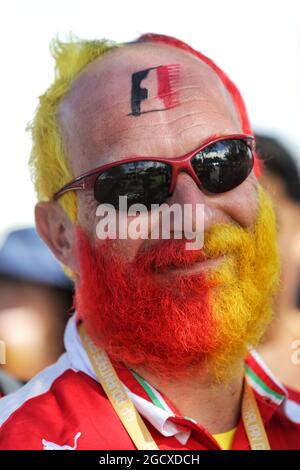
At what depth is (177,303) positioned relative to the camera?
172 cm

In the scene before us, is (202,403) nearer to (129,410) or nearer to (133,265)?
(129,410)

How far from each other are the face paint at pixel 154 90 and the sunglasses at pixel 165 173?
19 centimetres

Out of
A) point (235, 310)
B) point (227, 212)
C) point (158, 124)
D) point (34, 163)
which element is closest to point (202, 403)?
point (235, 310)

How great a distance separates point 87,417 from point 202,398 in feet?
1.25

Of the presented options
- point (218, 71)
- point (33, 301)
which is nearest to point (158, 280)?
point (218, 71)

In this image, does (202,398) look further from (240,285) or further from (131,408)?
(240,285)

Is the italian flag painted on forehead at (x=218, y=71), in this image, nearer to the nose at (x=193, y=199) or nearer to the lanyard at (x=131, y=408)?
the nose at (x=193, y=199)

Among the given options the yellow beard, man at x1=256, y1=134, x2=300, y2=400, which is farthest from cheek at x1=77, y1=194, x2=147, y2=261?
man at x1=256, y1=134, x2=300, y2=400

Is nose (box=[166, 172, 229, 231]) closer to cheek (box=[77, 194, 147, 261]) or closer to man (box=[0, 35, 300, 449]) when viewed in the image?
man (box=[0, 35, 300, 449])

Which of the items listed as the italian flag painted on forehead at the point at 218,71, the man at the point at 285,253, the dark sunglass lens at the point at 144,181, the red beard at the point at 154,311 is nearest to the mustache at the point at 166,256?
the red beard at the point at 154,311

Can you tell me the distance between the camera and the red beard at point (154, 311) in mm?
1716

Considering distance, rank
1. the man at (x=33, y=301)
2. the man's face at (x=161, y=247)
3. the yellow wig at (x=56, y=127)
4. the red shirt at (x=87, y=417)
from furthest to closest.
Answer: the man at (x=33, y=301)
the yellow wig at (x=56, y=127)
the man's face at (x=161, y=247)
the red shirt at (x=87, y=417)

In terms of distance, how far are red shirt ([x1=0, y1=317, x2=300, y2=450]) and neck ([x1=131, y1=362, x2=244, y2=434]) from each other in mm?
29

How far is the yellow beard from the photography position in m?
1.75
